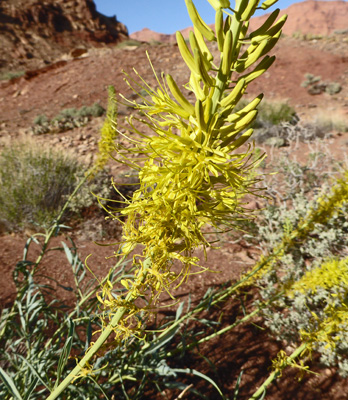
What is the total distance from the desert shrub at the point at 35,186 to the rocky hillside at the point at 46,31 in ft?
60.9

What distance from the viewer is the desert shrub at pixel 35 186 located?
4.80m

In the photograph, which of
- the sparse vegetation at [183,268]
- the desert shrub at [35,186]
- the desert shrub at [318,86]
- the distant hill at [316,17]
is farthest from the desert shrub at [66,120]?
the distant hill at [316,17]

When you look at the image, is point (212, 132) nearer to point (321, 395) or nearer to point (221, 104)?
point (221, 104)

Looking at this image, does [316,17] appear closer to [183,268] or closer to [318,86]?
[318,86]

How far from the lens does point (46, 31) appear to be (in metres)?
25.8

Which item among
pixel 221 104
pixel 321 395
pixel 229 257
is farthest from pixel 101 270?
pixel 221 104

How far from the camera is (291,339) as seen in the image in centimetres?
272

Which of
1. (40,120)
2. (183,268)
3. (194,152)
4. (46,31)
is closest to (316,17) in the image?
(46,31)

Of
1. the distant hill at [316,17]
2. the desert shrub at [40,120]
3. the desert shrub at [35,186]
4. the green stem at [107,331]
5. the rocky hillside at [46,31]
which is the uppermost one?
the distant hill at [316,17]

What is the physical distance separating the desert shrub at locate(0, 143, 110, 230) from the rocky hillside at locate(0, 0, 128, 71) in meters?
18.6

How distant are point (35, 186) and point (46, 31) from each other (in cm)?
2737

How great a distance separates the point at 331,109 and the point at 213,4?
12.6 meters

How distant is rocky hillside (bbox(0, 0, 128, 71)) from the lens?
22531mm

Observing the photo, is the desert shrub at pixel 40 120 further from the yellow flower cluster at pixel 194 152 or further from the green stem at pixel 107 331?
the green stem at pixel 107 331
